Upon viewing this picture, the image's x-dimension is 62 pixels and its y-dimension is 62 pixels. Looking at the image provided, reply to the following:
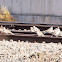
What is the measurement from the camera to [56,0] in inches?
325

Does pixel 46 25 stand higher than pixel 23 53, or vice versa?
pixel 46 25

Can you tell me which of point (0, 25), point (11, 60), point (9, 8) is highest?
point (9, 8)

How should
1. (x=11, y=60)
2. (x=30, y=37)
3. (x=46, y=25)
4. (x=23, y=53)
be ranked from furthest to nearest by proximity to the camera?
1. (x=46, y=25)
2. (x=30, y=37)
3. (x=23, y=53)
4. (x=11, y=60)

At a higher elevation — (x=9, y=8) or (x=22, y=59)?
(x=9, y=8)

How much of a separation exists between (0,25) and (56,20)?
345 centimetres

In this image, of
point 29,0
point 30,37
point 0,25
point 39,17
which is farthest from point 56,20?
point 30,37

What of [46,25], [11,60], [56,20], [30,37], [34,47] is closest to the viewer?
[11,60]

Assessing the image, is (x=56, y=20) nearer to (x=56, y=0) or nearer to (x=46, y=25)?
(x=56, y=0)

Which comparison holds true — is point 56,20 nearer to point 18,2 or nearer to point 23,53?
point 18,2

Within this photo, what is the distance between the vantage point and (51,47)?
12.5 feet

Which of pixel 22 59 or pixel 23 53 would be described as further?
pixel 23 53

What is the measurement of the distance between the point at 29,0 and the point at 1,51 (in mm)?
5339

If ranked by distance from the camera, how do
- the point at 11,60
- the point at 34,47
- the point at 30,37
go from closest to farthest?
the point at 11,60 < the point at 34,47 < the point at 30,37

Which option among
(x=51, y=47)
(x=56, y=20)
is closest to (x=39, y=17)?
(x=56, y=20)
